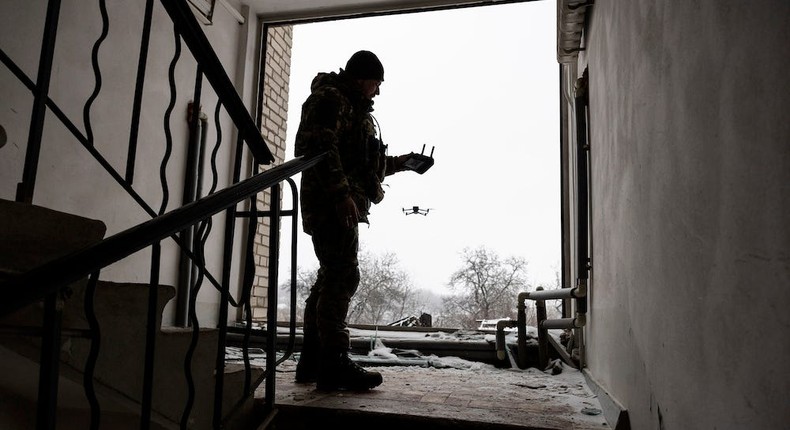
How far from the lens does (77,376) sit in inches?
51.0

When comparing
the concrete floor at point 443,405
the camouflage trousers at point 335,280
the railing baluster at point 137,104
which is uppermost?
the railing baluster at point 137,104

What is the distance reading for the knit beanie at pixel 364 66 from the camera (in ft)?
→ 8.07

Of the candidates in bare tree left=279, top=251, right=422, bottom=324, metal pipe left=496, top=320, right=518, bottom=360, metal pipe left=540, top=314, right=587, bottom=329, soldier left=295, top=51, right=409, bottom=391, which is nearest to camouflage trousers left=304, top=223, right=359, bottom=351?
soldier left=295, top=51, right=409, bottom=391

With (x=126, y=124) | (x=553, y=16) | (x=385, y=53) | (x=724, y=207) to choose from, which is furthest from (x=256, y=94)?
(x=724, y=207)

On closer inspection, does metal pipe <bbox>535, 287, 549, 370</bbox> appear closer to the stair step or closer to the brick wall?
the brick wall

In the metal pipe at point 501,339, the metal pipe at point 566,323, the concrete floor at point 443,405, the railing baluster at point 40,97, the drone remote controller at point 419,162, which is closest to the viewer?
the railing baluster at point 40,97

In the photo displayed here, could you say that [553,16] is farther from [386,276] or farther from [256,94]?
[386,276]

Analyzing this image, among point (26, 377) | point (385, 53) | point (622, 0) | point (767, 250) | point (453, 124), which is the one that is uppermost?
point (385, 53)

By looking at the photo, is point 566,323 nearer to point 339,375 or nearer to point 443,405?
point 443,405

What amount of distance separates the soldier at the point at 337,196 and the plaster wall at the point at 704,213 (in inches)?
42.4

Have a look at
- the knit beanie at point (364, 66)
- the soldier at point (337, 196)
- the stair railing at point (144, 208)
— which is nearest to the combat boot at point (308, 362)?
the soldier at point (337, 196)

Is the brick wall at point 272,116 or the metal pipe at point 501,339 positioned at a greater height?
the brick wall at point 272,116

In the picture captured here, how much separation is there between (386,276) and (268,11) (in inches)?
135

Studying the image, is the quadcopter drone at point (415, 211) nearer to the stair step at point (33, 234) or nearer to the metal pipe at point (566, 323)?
the metal pipe at point (566, 323)
